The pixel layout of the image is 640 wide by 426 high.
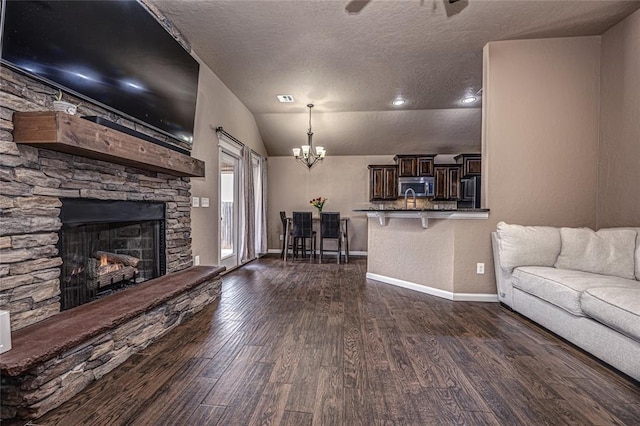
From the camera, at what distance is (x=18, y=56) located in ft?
5.35

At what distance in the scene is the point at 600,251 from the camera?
2621 mm

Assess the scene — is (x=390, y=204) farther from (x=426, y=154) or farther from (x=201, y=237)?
(x=201, y=237)

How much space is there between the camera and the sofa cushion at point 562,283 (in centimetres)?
215

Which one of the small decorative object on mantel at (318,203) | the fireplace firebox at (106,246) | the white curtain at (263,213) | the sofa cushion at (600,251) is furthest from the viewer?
the small decorative object on mantel at (318,203)

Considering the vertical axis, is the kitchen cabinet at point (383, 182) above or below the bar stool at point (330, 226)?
above

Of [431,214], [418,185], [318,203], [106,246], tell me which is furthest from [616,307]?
[318,203]

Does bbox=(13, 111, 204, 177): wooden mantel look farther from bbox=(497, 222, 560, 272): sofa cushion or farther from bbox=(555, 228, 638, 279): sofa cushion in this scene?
bbox=(555, 228, 638, 279): sofa cushion

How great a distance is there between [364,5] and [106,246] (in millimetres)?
3169

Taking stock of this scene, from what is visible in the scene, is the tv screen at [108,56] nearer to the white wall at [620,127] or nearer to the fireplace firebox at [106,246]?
the fireplace firebox at [106,246]

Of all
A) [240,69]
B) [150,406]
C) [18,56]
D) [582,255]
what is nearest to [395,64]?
[240,69]

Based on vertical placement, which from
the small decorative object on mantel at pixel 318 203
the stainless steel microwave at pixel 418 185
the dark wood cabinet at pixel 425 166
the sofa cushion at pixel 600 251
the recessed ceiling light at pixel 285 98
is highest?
the recessed ceiling light at pixel 285 98

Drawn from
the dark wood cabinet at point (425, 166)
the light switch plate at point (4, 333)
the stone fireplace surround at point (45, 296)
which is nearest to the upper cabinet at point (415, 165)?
the dark wood cabinet at point (425, 166)

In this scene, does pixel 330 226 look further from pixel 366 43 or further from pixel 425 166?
pixel 366 43

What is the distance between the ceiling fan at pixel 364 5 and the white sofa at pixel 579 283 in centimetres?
210
